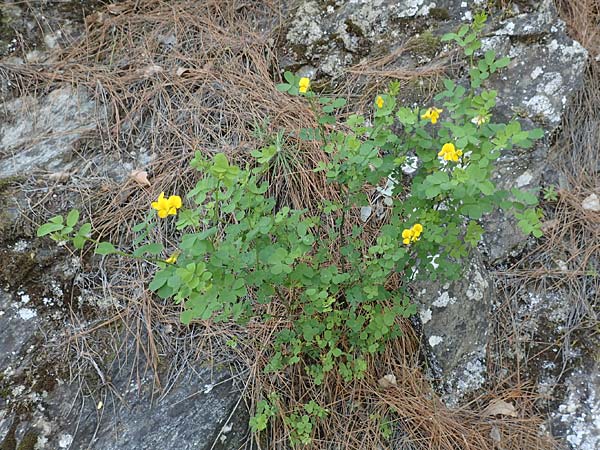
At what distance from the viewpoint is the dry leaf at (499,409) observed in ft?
6.80

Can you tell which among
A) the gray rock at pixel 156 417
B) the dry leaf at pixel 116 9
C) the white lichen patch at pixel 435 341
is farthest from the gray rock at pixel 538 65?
the dry leaf at pixel 116 9

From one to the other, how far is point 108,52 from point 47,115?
0.51 meters

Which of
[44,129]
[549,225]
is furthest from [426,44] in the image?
[44,129]

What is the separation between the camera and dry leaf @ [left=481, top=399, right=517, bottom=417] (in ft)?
6.80

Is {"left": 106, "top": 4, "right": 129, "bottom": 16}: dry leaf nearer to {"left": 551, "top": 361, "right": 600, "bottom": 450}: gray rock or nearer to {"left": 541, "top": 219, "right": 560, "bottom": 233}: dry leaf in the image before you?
{"left": 541, "top": 219, "right": 560, "bottom": 233}: dry leaf

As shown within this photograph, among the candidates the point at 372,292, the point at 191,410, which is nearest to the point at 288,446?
the point at 191,410

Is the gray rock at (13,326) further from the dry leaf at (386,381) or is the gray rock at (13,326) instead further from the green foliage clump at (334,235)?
the dry leaf at (386,381)

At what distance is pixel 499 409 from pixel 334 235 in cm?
105

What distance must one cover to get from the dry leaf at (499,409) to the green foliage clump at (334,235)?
536 mm

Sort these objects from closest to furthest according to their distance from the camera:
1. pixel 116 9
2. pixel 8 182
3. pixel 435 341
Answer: pixel 435 341 < pixel 8 182 < pixel 116 9

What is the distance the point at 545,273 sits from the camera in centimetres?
229

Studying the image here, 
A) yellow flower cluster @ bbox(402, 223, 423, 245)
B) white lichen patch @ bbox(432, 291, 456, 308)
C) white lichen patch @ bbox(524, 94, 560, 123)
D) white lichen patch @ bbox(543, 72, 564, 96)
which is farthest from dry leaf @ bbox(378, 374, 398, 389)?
white lichen patch @ bbox(543, 72, 564, 96)

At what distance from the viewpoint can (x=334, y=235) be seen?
1.87 m

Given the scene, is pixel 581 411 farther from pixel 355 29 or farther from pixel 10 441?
pixel 10 441
